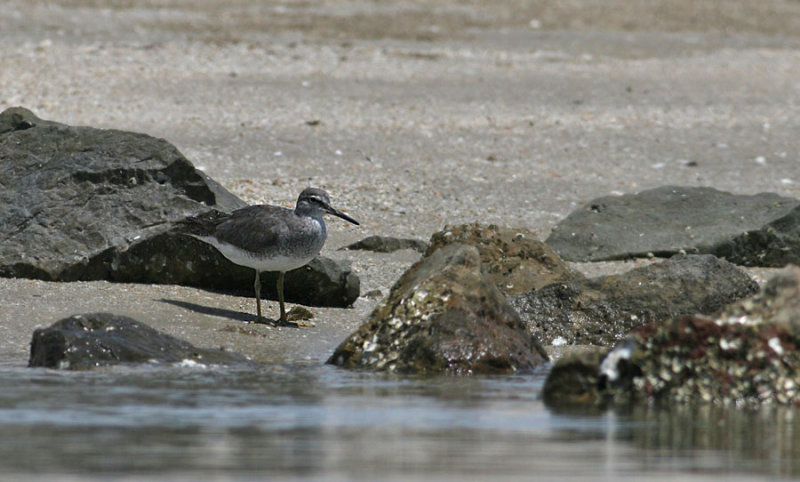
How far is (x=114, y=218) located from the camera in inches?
408

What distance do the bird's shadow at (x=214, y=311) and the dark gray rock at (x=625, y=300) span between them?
1866 mm

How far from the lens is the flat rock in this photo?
10523 mm

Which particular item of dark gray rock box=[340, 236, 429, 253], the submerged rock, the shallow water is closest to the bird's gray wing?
the shallow water

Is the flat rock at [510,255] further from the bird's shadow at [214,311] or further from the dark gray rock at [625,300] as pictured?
the bird's shadow at [214,311]

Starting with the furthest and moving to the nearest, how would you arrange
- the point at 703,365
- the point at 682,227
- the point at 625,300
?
the point at 682,227
the point at 625,300
the point at 703,365

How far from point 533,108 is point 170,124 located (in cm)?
513

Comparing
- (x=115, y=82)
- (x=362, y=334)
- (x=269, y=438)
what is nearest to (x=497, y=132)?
(x=115, y=82)

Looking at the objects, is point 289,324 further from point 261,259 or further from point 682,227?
point 682,227

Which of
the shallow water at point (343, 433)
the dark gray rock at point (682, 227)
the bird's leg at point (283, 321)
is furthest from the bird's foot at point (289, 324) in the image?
the dark gray rock at point (682, 227)

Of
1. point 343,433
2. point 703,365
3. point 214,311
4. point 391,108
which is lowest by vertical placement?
point 343,433

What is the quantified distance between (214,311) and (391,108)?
9.47 metres

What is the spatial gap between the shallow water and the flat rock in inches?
110

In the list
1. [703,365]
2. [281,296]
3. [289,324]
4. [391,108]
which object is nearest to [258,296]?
[281,296]

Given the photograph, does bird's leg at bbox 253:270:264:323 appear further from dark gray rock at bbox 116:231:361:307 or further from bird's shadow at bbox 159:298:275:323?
dark gray rock at bbox 116:231:361:307
